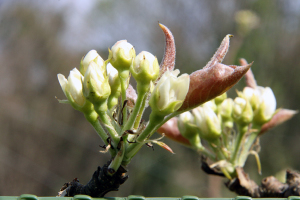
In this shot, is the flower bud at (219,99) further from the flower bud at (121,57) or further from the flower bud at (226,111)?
the flower bud at (121,57)

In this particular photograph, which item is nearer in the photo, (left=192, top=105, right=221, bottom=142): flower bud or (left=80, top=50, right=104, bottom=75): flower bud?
(left=80, top=50, right=104, bottom=75): flower bud

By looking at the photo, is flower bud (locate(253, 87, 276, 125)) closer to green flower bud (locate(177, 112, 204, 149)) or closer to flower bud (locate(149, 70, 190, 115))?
green flower bud (locate(177, 112, 204, 149))

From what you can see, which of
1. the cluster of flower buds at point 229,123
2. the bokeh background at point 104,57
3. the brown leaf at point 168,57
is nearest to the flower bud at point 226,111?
the cluster of flower buds at point 229,123

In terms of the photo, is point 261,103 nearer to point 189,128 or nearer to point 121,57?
point 189,128

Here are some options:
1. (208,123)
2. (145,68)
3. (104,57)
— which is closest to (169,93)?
(145,68)

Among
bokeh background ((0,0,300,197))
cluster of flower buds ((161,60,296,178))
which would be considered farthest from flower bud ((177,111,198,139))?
bokeh background ((0,0,300,197))

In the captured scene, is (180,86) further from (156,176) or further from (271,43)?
(271,43)

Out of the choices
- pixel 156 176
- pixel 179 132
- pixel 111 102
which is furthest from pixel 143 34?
pixel 111 102
